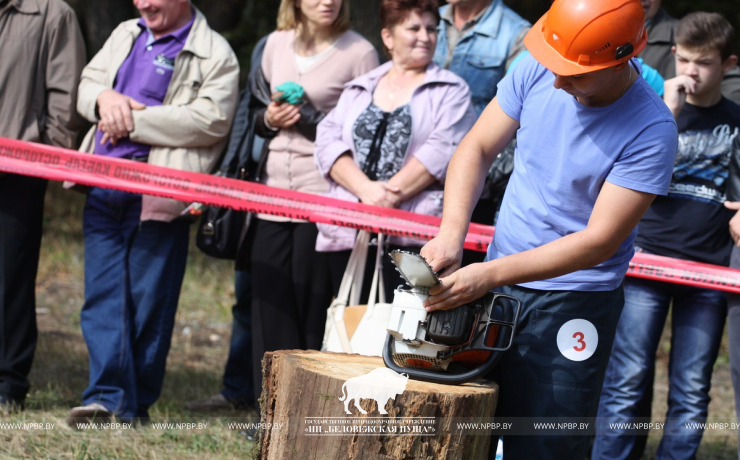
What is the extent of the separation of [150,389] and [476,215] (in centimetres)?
202

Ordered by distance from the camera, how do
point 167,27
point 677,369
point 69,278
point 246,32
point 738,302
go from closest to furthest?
point 738,302 < point 677,369 < point 167,27 < point 69,278 < point 246,32

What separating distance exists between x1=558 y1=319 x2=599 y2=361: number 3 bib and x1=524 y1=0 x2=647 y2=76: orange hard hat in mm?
873

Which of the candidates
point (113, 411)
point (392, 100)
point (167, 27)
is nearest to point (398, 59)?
point (392, 100)

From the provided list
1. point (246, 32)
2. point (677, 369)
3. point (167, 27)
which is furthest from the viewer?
point (246, 32)

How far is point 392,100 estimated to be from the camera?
14.4 feet

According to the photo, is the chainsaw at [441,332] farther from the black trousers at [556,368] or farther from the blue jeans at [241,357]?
the blue jeans at [241,357]

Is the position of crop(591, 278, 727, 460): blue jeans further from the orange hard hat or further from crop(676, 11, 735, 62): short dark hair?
the orange hard hat

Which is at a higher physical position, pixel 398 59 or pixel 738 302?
pixel 398 59

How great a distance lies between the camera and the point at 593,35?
2.55 m

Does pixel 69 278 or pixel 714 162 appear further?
pixel 69 278

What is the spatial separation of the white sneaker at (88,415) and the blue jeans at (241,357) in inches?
38.0

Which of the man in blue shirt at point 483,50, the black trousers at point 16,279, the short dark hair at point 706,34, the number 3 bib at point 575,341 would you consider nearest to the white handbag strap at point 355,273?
the man in blue shirt at point 483,50

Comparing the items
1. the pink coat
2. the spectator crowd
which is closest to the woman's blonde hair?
the spectator crowd

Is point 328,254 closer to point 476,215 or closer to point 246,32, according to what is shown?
point 476,215
